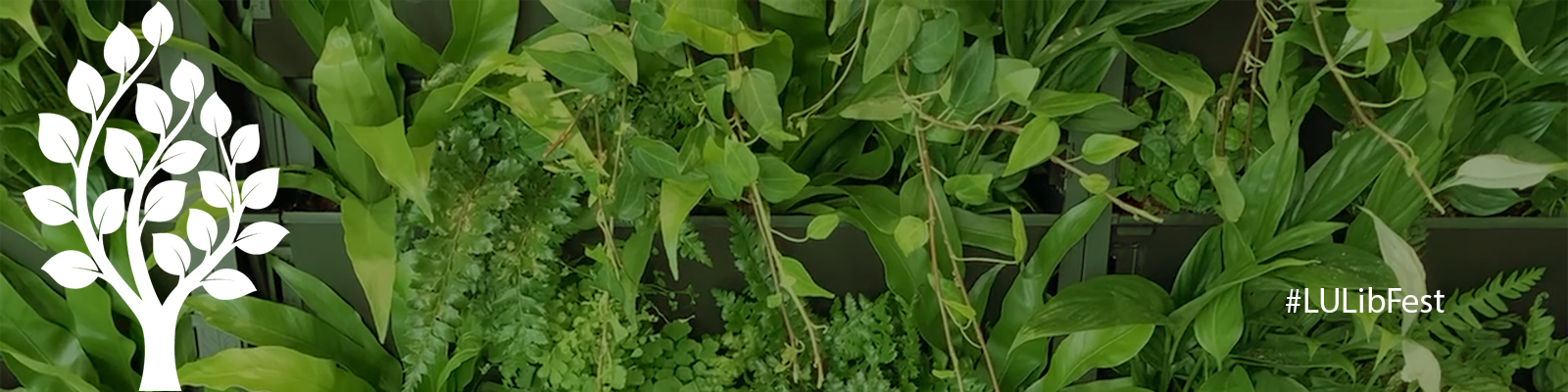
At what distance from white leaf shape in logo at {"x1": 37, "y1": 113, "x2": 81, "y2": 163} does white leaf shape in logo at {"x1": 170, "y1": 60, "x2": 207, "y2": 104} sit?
0.09 metres

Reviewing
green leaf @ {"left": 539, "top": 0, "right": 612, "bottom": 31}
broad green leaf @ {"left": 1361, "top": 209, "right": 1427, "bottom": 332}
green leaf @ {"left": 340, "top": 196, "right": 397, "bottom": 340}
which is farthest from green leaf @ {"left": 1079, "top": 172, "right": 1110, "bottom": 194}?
green leaf @ {"left": 340, "top": 196, "right": 397, "bottom": 340}

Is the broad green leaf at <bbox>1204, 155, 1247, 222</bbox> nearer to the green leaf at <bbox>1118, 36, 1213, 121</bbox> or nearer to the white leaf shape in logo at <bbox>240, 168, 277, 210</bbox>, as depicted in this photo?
the green leaf at <bbox>1118, 36, 1213, 121</bbox>

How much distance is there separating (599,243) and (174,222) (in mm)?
414

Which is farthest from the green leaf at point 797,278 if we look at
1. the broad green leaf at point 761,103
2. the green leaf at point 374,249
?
the green leaf at point 374,249

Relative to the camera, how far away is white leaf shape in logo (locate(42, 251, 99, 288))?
0.88m

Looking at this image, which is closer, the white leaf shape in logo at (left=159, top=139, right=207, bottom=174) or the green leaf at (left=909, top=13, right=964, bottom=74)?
the green leaf at (left=909, top=13, right=964, bottom=74)

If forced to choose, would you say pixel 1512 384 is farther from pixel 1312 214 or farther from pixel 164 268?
pixel 164 268

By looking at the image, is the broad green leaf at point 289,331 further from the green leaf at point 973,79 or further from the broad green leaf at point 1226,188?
the broad green leaf at point 1226,188

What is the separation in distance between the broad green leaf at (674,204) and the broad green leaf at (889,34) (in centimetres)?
17

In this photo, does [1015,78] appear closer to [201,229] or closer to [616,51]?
[616,51]

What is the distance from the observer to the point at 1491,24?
719 mm

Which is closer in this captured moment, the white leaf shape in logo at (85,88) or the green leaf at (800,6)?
the green leaf at (800,6)

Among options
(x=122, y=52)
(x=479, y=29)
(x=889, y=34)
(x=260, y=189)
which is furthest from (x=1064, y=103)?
(x=122, y=52)

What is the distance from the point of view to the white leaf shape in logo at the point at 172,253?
Result: 34.1 inches
